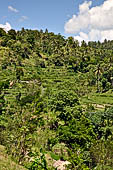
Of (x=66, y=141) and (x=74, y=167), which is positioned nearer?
(x=74, y=167)

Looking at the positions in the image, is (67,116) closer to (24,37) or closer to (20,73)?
(20,73)

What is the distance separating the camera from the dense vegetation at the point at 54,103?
54.6 feet

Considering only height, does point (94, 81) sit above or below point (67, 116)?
above

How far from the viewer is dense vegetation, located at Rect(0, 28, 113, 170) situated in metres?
16.6

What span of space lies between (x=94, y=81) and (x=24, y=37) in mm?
31415

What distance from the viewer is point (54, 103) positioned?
24.9 metres

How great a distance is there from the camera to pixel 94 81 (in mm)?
50156

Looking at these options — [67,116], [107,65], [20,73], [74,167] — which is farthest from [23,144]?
[107,65]

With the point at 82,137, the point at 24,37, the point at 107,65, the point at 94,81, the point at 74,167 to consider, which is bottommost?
the point at 74,167

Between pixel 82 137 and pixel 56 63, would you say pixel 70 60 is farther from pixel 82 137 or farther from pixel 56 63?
pixel 82 137

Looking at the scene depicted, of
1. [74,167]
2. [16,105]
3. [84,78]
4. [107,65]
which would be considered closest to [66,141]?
[74,167]

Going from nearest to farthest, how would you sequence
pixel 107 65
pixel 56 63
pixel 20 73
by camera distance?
pixel 20 73 → pixel 107 65 → pixel 56 63

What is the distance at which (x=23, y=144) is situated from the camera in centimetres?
1622

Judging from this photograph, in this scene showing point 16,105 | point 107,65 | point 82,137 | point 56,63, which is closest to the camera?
point 82,137
